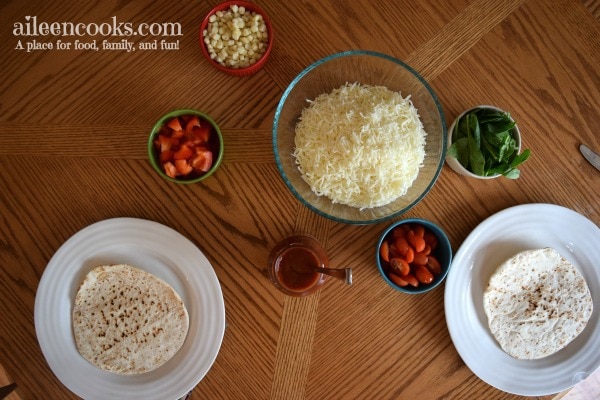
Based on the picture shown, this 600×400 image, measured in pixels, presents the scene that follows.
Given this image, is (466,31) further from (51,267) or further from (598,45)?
(51,267)

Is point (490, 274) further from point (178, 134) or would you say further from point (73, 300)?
point (73, 300)

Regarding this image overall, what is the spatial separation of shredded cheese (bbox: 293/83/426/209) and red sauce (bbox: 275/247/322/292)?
21cm

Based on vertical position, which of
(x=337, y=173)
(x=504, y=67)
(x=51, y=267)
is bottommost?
(x=504, y=67)

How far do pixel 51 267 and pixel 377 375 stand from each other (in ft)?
3.55

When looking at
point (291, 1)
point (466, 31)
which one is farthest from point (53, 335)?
point (466, 31)

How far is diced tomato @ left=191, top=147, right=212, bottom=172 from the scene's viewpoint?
1499 millimetres

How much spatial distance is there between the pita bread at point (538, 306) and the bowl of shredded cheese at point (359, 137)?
426mm

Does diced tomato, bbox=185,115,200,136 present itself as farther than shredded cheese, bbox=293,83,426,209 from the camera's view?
Yes

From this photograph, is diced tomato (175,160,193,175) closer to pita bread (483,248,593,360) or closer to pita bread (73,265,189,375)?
pita bread (73,265,189,375)

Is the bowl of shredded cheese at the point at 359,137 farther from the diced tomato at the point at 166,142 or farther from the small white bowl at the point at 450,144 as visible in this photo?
the diced tomato at the point at 166,142

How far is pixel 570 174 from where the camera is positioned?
165 centimetres

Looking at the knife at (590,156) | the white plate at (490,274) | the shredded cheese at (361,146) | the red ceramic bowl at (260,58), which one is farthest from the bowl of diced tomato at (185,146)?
the knife at (590,156)

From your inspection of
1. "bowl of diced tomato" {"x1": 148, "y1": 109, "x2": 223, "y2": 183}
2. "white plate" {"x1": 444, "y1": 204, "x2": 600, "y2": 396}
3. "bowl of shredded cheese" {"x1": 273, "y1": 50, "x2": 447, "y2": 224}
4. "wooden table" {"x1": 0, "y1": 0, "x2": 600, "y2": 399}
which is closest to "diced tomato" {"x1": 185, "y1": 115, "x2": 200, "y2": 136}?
"bowl of diced tomato" {"x1": 148, "y1": 109, "x2": 223, "y2": 183}

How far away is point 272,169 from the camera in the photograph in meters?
1.62
